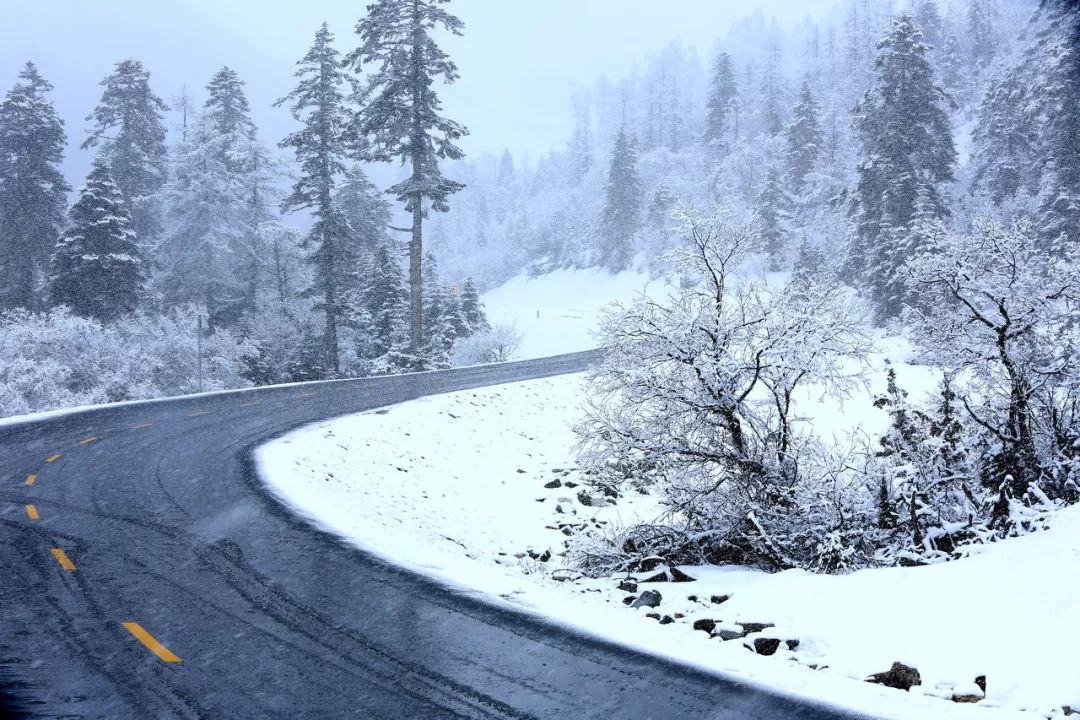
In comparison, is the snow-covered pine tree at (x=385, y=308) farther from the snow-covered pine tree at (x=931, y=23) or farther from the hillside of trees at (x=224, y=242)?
the snow-covered pine tree at (x=931, y=23)

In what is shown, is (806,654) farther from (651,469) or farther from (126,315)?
(126,315)

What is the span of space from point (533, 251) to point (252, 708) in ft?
291

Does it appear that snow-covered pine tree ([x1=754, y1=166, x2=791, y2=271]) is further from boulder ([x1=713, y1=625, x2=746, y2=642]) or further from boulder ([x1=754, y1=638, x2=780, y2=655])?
boulder ([x1=754, y1=638, x2=780, y2=655])

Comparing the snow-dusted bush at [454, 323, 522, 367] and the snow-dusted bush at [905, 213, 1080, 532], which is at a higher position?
the snow-dusted bush at [905, 213, 1080, 532]

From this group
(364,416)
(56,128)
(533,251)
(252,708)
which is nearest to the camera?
(252,708)

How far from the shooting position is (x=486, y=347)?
43000 millimetres

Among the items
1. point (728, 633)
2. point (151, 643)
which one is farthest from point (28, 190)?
point (728, 633)

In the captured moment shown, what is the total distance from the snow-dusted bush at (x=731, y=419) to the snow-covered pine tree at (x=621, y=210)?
6041 centimetres

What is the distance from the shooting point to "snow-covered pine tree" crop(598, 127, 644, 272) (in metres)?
70.6

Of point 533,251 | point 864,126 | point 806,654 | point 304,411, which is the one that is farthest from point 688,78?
point 806,654

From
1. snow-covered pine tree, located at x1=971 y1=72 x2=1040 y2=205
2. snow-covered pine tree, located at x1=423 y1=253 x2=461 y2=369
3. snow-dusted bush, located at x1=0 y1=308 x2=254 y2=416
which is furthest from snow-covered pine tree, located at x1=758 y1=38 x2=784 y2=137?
snow-dusted bush, located at x1=0 y1=308 x2=254 y2=416

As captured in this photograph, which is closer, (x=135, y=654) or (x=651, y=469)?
(x=135, y=654)

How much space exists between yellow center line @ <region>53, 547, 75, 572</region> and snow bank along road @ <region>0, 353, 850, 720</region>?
0.06 ft

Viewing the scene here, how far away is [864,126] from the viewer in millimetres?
31594
